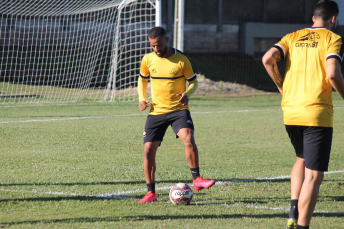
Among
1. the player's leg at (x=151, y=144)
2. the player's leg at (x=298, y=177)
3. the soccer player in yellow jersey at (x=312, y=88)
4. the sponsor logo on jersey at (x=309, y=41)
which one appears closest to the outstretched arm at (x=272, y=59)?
the soccer player in yellow jersey at (x=312, y=88)

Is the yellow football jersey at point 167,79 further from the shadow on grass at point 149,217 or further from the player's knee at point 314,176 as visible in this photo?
the player's knee at point 314,176

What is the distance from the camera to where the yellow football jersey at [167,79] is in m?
6.40

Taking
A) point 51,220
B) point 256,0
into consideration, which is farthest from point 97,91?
point 256,0

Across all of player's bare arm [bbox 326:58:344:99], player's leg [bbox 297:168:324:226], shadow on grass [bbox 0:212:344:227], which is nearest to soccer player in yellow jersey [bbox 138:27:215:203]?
Answer: shadow on grass [bbox 0:212:344:227]

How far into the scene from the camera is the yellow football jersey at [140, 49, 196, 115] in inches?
252

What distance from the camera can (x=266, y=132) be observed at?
12.2 meters

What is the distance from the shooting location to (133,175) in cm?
733

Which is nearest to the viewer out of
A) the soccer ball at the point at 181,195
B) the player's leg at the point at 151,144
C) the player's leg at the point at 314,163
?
the player's leg at the point at 314,163

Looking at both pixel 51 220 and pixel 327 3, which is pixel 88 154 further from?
pixel 327 3

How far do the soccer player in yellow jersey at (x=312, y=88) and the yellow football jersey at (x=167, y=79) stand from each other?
188 cm

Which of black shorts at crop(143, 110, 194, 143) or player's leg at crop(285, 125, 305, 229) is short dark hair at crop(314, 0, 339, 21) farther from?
black shorts at crop(143, 110, 194, 143)

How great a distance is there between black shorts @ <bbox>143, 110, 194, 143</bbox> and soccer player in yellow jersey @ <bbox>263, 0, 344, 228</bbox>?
1832 mm

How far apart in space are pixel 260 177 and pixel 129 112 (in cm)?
917

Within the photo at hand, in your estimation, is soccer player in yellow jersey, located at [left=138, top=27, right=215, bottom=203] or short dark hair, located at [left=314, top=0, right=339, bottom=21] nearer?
short dark hair, located at [left=314, top=0, right=339, bottom=21]
